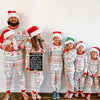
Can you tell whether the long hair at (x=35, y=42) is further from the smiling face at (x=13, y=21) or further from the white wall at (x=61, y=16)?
the smiling face at (x=13, y=21)

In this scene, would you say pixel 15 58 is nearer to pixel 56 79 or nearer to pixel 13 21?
pixel 13 21

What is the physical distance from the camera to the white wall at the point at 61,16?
2602mm

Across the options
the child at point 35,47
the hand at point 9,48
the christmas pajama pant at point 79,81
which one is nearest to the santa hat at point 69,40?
the child at point 35,47

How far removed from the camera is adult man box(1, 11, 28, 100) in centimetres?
245

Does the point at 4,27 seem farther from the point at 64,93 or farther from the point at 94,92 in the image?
the point at 94,92

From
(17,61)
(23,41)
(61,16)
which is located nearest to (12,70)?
(17,61)

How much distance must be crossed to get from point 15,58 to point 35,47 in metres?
0.38

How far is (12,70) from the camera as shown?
2527 mm

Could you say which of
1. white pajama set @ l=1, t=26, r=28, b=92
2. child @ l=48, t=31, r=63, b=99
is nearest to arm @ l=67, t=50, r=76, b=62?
child @ l=48, t=31, r=63, b=99

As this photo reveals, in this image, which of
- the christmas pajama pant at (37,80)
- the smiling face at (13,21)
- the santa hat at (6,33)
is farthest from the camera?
the christmas pajama pant at (37,80)

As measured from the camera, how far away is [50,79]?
278 centimetres

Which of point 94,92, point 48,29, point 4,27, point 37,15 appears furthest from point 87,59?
point 4,27

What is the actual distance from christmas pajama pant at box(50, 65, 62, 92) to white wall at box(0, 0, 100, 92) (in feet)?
2.00

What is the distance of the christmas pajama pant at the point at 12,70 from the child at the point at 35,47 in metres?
0.12
